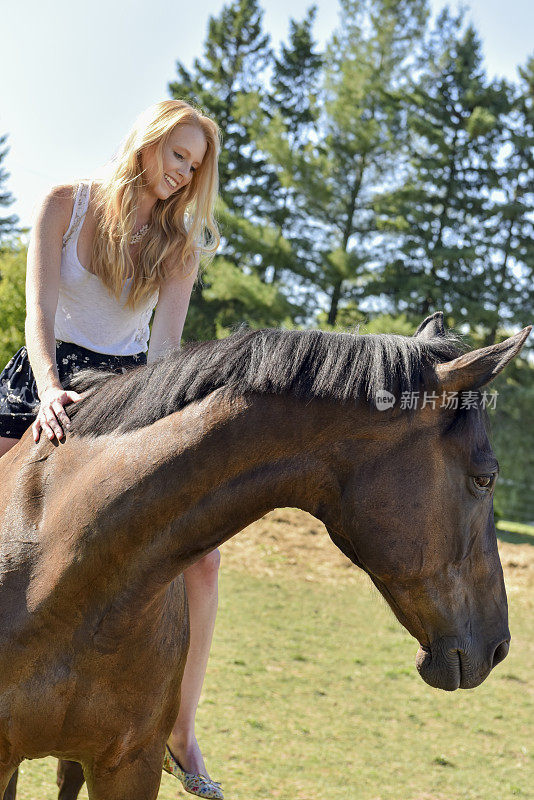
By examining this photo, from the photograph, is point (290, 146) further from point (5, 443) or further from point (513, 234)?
point (5, 443)

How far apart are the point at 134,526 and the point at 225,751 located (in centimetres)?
342

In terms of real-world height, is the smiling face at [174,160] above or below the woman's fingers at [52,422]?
above

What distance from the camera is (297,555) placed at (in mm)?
11680

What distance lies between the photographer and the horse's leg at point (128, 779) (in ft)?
7.48

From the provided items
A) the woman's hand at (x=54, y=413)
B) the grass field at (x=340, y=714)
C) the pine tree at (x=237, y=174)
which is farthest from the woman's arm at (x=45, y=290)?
the pine tree at (x=237, y=174)

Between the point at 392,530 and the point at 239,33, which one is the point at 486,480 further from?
the point at 239,33

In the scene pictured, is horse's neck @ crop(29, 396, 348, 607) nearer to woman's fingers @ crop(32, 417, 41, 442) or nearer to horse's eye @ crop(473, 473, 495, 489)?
woman's fingers @ crop(32, 417, 41, 442)

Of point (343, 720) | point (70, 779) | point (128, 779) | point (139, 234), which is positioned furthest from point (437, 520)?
point (343, 720)

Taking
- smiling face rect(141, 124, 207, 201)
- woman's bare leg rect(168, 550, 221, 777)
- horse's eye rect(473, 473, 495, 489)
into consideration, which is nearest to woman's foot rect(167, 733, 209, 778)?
woman's bare leg rect(168, 550, 221, 777)

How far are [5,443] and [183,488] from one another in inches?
39.1

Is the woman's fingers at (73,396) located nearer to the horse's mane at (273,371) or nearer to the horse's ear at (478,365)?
the horse's mane at (273,371)

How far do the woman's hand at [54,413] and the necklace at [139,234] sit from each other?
69 cm

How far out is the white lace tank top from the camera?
256cm

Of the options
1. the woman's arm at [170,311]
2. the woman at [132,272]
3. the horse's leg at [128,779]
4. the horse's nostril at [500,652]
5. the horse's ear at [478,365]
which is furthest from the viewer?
the woman's arm at [170,311]
